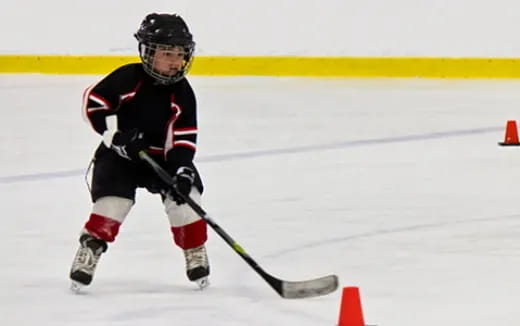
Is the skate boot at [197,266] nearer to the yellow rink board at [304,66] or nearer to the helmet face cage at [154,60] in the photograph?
the helmet face cage at [154,60]

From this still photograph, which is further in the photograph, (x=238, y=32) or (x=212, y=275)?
(x=238, y=32)

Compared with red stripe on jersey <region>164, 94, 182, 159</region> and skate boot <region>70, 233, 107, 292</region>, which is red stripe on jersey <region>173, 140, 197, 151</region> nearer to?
red stripe on jersey <region>164, 94, 182, 159</region>

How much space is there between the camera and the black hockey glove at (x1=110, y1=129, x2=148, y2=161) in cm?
300

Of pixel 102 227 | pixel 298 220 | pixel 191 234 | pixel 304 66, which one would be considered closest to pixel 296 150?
pixel 298 220

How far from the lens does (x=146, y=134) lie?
10.2 ft

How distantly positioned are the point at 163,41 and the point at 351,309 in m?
0.83

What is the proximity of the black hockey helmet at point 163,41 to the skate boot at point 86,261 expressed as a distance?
0.41 metres

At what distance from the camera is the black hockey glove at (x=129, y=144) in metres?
3.00

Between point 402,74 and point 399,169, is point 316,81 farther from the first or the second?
point 399,169

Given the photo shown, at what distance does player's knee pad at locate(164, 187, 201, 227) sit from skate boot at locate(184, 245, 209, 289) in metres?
0.07

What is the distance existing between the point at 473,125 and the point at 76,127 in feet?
7.18

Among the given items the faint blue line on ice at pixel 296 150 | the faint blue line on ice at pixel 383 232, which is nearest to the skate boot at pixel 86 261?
the faint blue line on ice at pixel 383 232

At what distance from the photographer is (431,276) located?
10.7 feet

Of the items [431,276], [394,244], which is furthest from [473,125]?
[431,276]
